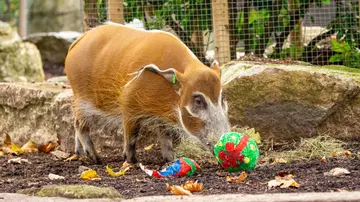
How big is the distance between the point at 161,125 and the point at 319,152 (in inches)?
51.1

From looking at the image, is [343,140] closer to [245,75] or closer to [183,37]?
[245,75]

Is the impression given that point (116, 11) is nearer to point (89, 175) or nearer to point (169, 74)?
point (169, 74)

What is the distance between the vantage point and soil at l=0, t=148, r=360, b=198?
4.52 meters

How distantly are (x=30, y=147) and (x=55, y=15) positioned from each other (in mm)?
11410

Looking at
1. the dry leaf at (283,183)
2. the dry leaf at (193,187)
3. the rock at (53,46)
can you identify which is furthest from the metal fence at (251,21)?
the rock at (53,46)

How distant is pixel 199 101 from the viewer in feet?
18.6

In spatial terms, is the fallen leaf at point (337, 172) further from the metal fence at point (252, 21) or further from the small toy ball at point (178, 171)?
the metal fence at point (252, 21)

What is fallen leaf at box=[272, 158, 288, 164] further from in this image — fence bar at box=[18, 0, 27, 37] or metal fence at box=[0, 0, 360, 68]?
fence bar at box=[18, 0, 27, 37]

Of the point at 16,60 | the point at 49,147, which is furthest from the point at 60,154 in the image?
the point at 16,60

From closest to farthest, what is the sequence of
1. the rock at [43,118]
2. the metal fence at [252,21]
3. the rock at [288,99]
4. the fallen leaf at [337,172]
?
the fallen leaf at [337,172], the rock at [288,99], the rock at [43,118], the metal fence at [252,21]

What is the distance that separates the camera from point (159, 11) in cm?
884

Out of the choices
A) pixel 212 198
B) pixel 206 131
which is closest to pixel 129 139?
pixel 206 131

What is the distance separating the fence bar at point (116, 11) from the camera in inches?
332

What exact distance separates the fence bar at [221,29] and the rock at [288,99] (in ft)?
4.39
